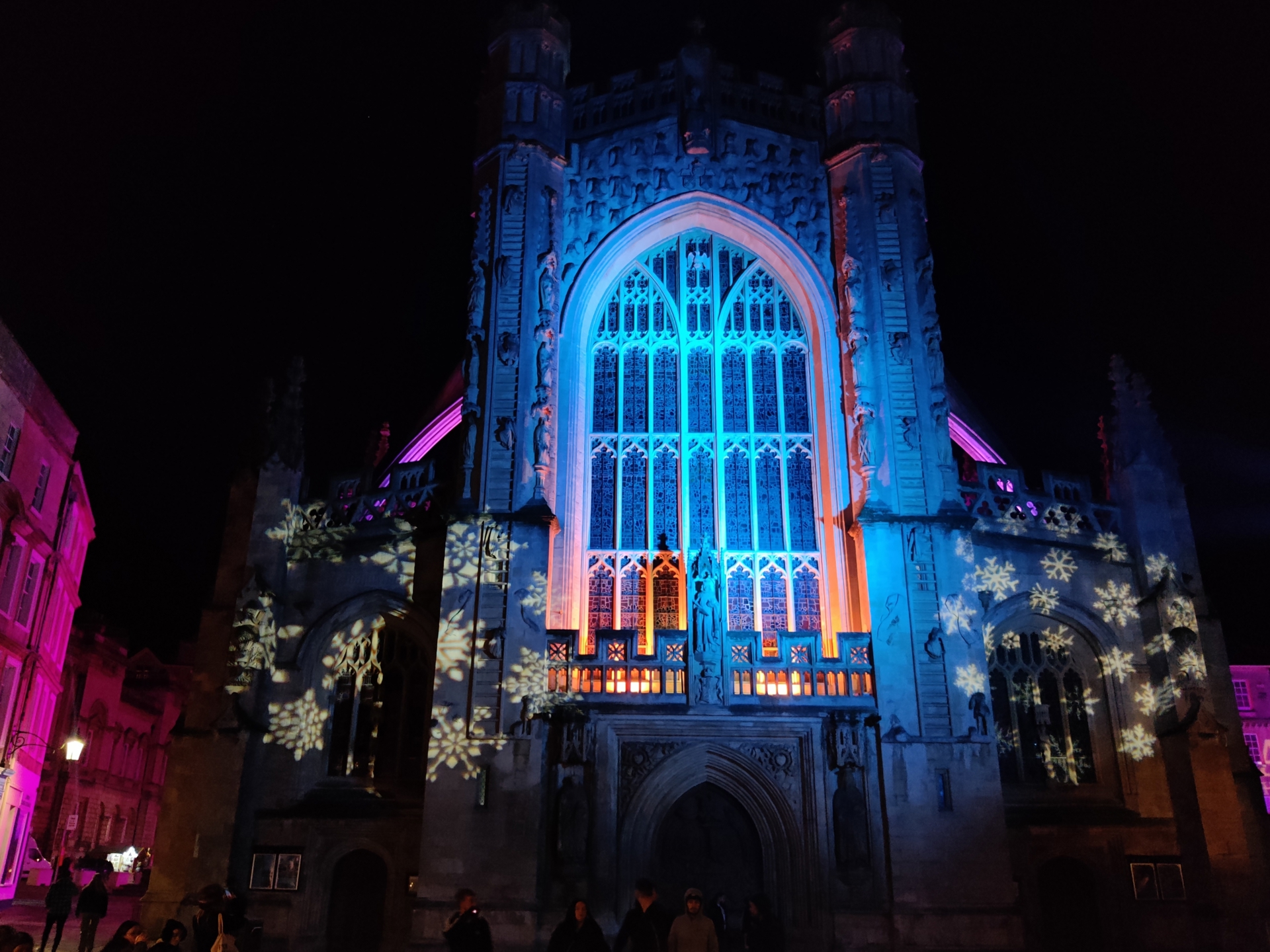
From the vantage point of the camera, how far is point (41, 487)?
26.4 metres

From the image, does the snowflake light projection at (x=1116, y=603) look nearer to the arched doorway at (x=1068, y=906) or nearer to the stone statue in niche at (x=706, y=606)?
the arched doorway at (x=1068, y=906)

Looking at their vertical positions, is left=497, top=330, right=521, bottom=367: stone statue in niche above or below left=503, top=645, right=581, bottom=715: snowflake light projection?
above

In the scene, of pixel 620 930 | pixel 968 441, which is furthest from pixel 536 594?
pixel 968 441

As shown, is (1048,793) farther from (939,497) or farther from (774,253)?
(774,253)

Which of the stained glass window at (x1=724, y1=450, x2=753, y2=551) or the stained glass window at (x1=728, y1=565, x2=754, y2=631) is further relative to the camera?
the stained glass window at (x1=724, y1=450, x2=753, y2=551)

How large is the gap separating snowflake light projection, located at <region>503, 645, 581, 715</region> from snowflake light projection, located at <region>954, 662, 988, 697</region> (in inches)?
270

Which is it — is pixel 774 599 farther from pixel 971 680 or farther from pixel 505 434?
pixel 505 434

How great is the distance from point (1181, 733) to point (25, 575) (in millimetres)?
25970

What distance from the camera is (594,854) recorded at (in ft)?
58.1

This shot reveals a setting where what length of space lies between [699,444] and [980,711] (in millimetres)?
7786

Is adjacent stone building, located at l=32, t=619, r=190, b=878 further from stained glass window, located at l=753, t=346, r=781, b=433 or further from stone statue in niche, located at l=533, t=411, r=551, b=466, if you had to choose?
stained glass window, located at l=753, t=346, r=781, b=433

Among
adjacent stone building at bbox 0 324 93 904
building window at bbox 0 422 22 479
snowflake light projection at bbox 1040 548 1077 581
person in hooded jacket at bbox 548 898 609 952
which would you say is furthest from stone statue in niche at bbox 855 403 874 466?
building window at bbox 0 422 22 479

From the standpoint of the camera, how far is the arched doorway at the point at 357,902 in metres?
18.9

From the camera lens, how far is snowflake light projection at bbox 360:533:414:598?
818 inches
